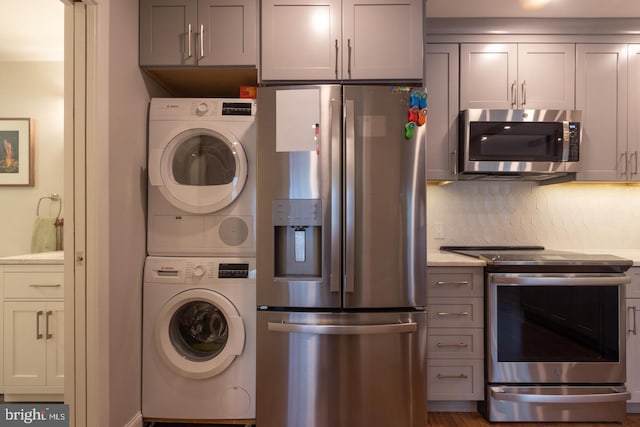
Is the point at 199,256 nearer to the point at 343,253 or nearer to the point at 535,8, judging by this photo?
the point at 343,253

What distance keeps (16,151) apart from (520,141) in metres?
3.55

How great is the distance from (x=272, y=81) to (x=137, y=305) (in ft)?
4.63

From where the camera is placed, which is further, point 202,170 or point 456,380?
point 456,380

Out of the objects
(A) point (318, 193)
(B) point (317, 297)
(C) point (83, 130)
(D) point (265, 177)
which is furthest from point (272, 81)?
(B) point (317, 297)

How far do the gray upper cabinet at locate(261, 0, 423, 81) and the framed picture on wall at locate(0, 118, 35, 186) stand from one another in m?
2.06

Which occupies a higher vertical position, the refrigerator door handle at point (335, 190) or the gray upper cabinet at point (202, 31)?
the gray upper cabinet at point (202, 31)

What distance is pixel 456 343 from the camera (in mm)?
2020

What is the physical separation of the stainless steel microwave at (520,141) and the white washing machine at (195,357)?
1560mm

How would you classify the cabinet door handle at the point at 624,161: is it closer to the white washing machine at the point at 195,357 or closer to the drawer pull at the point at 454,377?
the drawer pull at the point at 454,377

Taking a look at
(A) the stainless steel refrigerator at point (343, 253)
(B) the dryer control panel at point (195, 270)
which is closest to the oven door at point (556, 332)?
(A) the stainless steel refrigerator at point (343, 253)

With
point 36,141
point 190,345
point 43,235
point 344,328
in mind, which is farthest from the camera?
point 36,141

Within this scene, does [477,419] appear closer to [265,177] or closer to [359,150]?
[359,150]

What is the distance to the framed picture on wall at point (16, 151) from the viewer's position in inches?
101

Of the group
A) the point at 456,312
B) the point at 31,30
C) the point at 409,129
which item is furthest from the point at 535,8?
the point at 31,30
